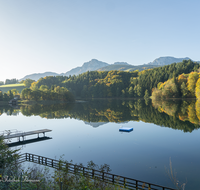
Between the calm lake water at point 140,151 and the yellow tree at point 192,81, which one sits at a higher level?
the yellow tree at point 192,81

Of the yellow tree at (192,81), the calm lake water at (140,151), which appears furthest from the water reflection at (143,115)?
the yellow tree at (192,81)

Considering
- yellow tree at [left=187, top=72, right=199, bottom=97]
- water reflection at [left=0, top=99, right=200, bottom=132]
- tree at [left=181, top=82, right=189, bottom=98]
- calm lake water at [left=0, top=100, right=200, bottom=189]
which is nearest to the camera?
calm lake water at [left=0, top=100, right=200, bottom=189]

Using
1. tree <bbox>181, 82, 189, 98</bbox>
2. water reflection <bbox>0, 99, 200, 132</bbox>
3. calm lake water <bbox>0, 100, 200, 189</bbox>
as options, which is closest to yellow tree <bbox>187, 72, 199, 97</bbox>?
tree <bbox>181, 82, 189, 98</bbox>

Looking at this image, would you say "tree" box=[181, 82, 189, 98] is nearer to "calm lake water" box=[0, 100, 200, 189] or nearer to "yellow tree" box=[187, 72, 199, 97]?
"yellow tree" box=[187, 72, 199, 97]

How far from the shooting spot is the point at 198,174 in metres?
21.9

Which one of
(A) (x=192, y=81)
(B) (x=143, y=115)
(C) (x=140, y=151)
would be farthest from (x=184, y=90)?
(C) (x=140, y=151)

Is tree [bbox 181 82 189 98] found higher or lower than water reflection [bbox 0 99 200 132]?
higher

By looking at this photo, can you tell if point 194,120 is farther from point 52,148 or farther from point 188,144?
point 52,148

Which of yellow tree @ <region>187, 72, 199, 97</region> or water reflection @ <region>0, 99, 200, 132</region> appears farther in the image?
yellow tree @ <region>187, 72, 199, 97</region>

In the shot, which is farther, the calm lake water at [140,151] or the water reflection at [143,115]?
the water reflection at [143,115]

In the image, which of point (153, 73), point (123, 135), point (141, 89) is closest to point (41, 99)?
point (141, 89)

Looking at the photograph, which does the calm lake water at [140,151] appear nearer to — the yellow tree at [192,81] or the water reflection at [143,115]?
the water reflection at [143,115]

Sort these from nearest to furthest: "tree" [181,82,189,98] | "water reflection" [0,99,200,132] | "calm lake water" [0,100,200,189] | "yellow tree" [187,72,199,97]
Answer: "calm lake water" [0,100,200,189] → "water reflection" [0,99,200,132] → "yellow tree" [187,72,199,97] → "tree" [181,82,189,98]

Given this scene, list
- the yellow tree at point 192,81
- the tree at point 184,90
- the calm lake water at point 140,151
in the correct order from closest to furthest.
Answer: the calm lake water at point 140,151, the yellow tree at point 192,81, the tree at point 184,90
